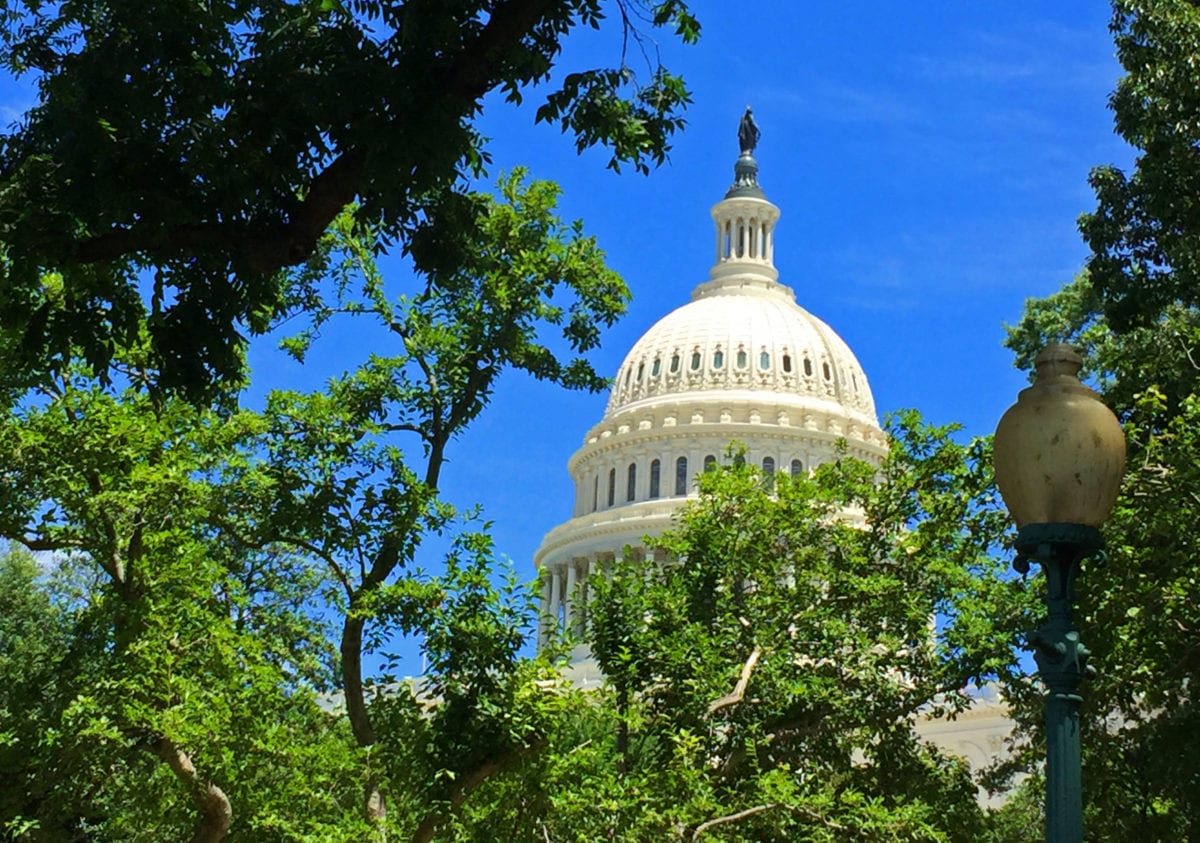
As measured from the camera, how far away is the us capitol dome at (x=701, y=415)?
4075 inches

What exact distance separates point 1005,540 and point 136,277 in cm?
1839

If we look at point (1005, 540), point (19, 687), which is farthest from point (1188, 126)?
point (19, 687)

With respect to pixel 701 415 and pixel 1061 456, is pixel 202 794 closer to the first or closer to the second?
pixel 1061 456

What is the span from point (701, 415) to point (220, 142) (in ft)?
316

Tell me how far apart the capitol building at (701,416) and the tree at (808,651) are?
67322mm

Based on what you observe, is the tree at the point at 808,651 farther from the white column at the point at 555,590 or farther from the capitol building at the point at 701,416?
the white column at the point at 555,590

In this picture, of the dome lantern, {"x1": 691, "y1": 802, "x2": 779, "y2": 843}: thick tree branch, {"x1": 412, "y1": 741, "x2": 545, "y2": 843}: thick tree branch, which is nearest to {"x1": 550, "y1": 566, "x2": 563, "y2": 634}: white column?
the dome lantern

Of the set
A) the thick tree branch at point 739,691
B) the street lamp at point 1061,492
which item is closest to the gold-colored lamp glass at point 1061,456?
the street lamp at point 1061,492

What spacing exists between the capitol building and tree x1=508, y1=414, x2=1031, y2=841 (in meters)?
67.3

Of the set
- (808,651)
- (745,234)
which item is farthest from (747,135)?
(808,651)

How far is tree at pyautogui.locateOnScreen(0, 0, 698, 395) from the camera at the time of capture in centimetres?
927

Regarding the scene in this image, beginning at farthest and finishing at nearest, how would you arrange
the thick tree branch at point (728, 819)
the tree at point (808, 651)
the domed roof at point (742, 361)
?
1. the domed roof at point (742, 361)
2. the tree at point (808, 651)
3. the thick tree branch at point (728, 819)

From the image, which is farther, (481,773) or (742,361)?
(742,361)

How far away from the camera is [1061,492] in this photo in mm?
7184
